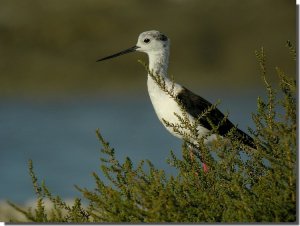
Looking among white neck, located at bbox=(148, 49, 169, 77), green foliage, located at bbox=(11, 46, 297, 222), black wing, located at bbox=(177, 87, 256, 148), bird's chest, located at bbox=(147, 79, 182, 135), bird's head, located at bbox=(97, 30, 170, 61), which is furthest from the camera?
bird's head, located at bbox=(97, 30, 170, 61)

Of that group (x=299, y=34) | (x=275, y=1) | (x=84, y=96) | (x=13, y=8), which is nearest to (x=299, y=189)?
(x=299, y=34)

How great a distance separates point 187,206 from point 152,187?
0.27 m

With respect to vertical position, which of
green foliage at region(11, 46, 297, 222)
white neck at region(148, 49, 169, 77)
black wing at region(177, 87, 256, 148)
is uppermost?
white neck at region(148, 49, 169, 77)

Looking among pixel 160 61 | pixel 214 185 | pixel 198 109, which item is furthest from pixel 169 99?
pixel 214 185

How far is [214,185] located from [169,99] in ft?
6.03

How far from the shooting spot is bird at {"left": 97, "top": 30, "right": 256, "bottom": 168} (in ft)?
17.4

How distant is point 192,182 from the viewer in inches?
141

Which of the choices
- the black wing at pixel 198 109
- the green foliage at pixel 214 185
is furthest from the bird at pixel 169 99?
the green foliage at pixel 214 185

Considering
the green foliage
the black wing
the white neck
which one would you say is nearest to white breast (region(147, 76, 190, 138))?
the black wing

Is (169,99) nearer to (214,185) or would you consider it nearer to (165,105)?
(165,105)

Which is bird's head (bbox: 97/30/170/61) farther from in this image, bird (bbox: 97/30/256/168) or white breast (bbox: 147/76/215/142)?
white breast (bbox: 147/76/215/142)

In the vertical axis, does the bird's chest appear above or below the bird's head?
below

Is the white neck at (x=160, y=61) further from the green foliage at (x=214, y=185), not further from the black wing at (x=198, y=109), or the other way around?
the green foliage at (x=214, y=185)

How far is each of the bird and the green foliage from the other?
1279mm
